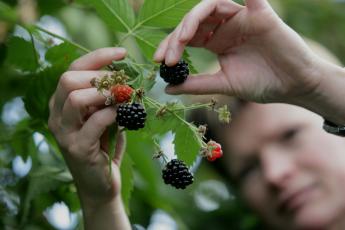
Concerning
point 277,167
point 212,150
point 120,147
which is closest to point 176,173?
point 212,150

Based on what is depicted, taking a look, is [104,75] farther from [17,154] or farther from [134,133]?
[17,154]

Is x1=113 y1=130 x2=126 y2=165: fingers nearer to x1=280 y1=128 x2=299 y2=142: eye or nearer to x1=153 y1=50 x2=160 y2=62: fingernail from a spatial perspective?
x1=153 y1=50 x2=160 y2=62: fingernail

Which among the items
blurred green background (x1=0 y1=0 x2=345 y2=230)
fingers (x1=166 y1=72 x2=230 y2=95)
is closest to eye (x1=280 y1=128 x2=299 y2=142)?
blurred green background (x1=0 y1=0 x2=345 y2=230)

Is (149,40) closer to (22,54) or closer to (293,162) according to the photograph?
(22,54)

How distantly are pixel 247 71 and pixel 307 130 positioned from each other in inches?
60.2

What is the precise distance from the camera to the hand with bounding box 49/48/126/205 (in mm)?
1273

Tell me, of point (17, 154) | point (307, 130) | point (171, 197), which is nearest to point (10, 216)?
point (17, 154)

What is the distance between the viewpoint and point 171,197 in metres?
2.84

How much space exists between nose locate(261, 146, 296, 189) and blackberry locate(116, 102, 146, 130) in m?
1.67

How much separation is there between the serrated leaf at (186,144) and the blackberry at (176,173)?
5cm

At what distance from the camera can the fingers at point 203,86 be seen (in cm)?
133

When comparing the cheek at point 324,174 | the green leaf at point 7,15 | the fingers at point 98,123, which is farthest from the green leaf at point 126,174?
the cheek at point 324,174

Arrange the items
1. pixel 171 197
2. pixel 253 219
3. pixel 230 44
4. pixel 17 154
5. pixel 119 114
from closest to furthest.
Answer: pixel 119 114, pixel 230 44, pixel 17 154, pixel 171 197, pixel 253 219

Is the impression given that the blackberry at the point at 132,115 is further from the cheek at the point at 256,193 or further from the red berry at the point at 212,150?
the cheek at the point at 256,193
